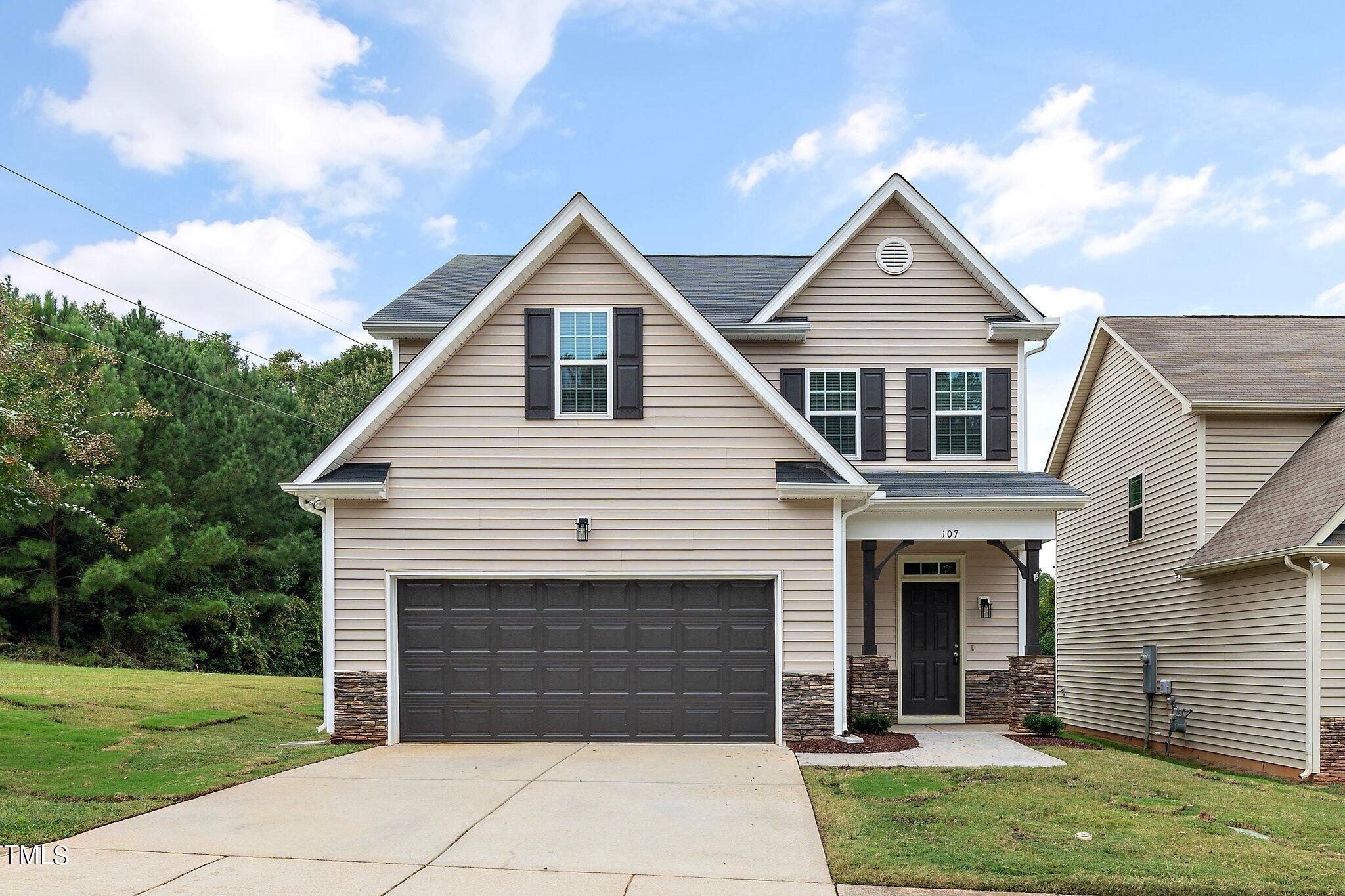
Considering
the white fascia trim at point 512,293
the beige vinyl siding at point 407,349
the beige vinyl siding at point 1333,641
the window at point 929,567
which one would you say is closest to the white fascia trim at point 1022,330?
the window at point 929,567

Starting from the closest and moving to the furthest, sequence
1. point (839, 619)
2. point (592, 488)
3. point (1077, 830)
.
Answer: point (1077, 830) → point (839, 619) → point (592, 488)

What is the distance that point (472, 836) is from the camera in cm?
759

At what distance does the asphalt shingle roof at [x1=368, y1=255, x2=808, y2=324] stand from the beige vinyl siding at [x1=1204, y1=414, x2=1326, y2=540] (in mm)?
6799

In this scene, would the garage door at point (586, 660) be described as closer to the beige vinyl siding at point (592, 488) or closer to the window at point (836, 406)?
the beige vinyl siding at point (592, 488)

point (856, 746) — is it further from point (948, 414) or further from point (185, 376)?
point (185, 376)

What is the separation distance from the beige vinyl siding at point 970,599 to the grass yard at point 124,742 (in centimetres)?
767

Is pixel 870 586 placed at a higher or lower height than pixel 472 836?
higher

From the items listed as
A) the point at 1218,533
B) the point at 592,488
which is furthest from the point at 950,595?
the point at 592,488

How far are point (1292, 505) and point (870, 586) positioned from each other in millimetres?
5668

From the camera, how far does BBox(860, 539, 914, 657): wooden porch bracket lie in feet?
47.1

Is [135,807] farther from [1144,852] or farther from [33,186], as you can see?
[33,186]

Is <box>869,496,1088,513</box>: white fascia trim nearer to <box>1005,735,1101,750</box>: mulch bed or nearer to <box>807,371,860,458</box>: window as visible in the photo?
<box>807,371,860,458</box>: window

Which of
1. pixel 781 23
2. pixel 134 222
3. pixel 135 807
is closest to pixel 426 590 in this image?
pixel 135 807

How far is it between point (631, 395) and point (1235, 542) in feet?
28.3
